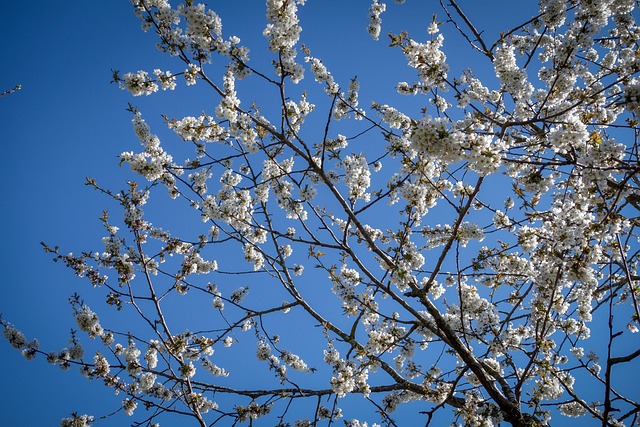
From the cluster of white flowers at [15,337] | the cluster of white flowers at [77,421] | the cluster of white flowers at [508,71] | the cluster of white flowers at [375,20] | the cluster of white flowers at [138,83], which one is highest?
the cluster of white flowers at [375,20]

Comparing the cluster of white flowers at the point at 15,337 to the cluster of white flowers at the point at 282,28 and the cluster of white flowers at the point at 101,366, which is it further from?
the cluster of white flowers at the point at 282,28

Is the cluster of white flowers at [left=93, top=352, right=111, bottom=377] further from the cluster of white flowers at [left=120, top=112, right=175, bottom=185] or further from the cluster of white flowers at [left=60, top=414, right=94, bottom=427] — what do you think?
the cluster of white flowers at [left=120, top=112, right=175, bottom=185]

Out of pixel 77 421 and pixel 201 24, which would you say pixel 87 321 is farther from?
pixel 201 24

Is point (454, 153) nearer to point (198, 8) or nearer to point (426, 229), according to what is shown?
point (426, 229)

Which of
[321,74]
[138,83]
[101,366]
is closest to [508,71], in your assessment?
[321,74]

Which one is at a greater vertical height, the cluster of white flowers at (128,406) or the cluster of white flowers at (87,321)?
the cluster of white flowers at (87,321)

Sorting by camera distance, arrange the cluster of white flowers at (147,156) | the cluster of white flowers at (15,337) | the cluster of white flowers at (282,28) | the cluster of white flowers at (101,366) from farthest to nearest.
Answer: the cluster of white flowers at (15,337)
the cluster of white flowers at (101,366)
the cluster of white flowers at (147,156)
the cluster of white flowers at (282,28)

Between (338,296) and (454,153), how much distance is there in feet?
10.4

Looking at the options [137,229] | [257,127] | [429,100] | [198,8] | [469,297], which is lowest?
[469,297]

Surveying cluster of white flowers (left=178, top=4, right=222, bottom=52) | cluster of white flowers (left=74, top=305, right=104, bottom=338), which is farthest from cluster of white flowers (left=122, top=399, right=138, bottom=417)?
cluster of white flowers (left=178, top=4, right=222, bottom=52)

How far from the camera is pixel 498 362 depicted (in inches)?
287

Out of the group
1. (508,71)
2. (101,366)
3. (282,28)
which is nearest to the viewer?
(282,28)

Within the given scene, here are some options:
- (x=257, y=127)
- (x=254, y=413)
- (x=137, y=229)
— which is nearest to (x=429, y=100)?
(x=257, y=127)

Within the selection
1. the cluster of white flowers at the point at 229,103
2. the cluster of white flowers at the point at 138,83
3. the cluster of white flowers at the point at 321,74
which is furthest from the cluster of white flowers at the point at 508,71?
the cluster of white flowers at the point at 138,83
